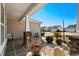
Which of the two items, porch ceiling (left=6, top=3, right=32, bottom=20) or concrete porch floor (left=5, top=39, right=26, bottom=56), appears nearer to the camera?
concrete porch floor (left=5, top=39, right=26, bottom=56)

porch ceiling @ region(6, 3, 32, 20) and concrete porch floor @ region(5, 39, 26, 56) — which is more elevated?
porch ceiling @ region(6, 3, 32, 20)

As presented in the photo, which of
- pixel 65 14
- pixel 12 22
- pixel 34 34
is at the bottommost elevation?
pixel 34 34

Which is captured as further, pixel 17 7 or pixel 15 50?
pixel 17 7

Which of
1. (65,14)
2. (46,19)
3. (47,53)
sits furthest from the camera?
(46,19)

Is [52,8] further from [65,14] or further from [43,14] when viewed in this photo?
[65,14]

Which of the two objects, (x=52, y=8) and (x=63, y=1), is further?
(x=52, y=8)

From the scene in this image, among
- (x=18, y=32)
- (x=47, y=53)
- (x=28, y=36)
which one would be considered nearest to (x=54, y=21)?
(x=18, y=32)

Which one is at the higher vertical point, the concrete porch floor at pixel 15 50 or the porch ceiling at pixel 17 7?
the porch ceiling at pixel 17 7

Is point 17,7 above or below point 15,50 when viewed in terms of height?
above

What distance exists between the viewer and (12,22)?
646 inches

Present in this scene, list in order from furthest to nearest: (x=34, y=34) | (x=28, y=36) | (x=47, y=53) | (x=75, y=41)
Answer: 1. (x=34, y=34)
2. (x=28, y=36)
3. (x=47, y=53)
4. (x=75, y=41)

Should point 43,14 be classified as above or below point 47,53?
above

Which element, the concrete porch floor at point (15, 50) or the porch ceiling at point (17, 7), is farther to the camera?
the porch ceiling at point (17, 7)

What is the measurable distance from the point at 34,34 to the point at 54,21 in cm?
603
